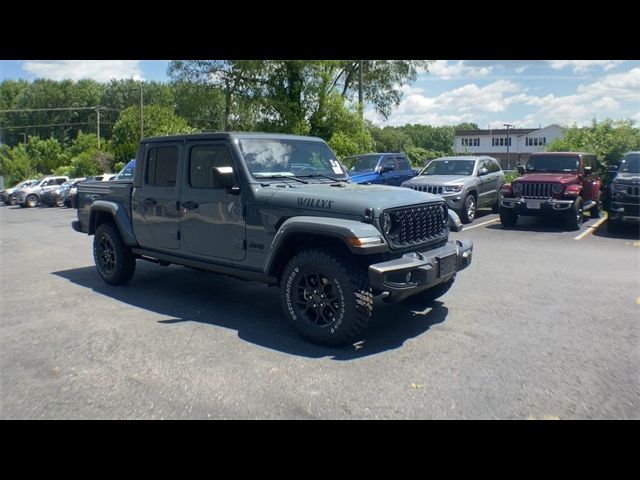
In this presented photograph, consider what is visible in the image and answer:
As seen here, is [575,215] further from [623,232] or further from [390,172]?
[390,172]

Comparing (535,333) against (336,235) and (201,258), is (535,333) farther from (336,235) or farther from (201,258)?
(201,258)

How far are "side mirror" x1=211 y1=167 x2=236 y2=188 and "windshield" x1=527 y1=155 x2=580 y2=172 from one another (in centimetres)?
1079

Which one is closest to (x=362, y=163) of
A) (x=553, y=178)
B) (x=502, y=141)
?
(x=553, y=178)

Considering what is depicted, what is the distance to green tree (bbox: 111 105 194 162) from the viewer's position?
36.4 metres

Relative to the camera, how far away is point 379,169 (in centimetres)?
1508

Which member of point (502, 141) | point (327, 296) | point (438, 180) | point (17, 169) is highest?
point (502, 141)

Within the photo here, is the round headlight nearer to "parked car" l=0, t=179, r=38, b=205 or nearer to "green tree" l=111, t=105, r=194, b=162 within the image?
"parked car" l=0, t=179, r=38, b=205

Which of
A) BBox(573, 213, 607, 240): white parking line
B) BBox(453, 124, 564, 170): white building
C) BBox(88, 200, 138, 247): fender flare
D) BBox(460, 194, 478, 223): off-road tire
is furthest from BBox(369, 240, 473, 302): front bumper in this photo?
BBox(453, 124, 564, 170): white building

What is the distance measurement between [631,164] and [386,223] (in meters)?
10.5

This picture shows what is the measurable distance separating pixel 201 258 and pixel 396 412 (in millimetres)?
3162

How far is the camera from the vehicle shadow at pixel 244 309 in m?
4.95

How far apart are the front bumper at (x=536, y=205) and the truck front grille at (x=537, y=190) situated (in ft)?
0.43

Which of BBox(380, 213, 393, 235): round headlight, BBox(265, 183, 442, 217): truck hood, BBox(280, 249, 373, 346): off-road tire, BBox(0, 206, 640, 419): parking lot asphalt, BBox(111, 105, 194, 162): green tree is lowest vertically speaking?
BBox(0, 206, 640, 419): parking lot asphalt

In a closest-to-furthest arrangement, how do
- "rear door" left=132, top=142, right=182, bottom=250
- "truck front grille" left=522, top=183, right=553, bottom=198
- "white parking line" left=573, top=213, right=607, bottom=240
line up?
1. "rear door" left=132, top=142, right=182, bottom=250
2. "white parking line" left=573, top=213, right=607, bottom=240
3. "truck front grille" left=522, top=183, right=553, bottom=198
